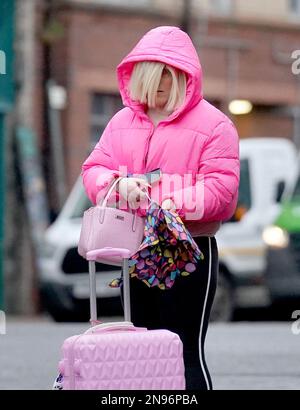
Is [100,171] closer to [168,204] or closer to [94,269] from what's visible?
[168,204]

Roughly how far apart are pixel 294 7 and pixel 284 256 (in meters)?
13.7

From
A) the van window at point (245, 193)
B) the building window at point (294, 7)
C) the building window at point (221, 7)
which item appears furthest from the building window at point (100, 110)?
the van window at point (245, 193)

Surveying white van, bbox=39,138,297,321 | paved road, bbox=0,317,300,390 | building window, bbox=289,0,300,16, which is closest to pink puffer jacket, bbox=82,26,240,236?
paved road, bbox=0,317,300,390

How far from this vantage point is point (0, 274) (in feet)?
70.6

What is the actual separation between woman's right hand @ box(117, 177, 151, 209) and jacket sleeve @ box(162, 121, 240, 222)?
14 centimetres

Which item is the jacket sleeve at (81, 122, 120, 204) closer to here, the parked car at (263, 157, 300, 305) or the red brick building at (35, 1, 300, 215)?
the parked car at (263, 157, 300, 305)

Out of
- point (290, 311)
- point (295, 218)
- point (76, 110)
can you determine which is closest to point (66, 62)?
point (76, 110)

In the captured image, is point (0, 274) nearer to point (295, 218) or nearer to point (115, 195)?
point (295, 218)

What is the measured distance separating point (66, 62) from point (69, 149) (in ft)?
4.50

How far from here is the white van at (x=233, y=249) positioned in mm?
19031

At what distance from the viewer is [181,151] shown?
624 cm

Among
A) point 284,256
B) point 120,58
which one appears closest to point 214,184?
point 284,256

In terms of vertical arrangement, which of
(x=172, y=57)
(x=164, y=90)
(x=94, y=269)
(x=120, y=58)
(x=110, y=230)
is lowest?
(x=120, y=58)

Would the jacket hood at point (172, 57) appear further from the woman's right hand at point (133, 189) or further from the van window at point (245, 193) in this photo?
the van window at point (245, 193)
